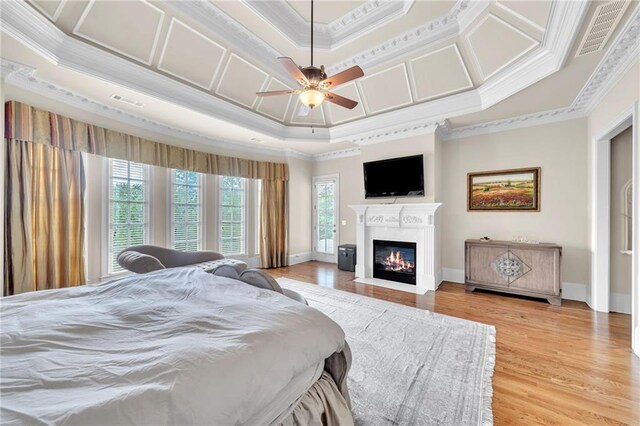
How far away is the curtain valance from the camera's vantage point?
3004 mm

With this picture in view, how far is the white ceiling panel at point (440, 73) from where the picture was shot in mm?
3480

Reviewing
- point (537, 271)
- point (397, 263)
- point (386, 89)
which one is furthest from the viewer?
point (397, 263)

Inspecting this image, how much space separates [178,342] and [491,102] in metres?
4.45

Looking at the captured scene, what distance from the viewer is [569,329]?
287 centimetres

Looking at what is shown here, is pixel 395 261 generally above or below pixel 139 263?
below

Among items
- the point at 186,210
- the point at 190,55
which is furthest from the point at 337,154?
the point at 190,55

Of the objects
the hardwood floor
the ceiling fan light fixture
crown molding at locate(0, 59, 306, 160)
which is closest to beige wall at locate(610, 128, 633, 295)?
the hardwood floor

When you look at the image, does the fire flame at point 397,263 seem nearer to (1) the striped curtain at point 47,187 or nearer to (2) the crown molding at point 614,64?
(2) the crown molding at point 614,64

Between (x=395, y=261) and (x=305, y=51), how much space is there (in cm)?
376

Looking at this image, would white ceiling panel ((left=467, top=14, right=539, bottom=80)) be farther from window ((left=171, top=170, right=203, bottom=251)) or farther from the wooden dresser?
window ((left=171, top=170, right=203, bottom=251))

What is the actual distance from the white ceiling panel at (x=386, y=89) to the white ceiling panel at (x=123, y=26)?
288 cm

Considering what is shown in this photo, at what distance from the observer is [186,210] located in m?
4.88

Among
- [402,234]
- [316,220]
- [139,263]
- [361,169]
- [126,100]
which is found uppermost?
[126,100]

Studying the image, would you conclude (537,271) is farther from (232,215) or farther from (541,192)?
(232,215)
